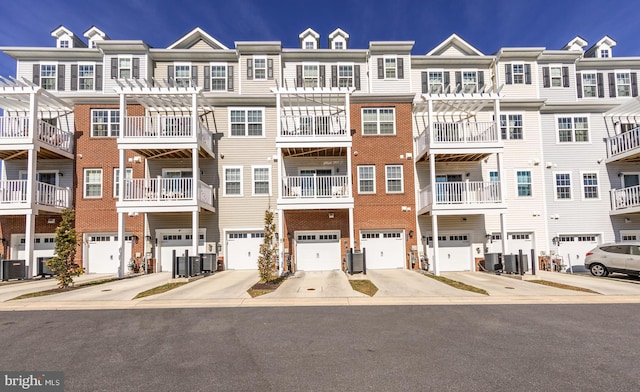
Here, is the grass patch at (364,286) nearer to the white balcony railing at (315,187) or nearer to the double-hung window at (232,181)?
the white balcony railing at (315,187)

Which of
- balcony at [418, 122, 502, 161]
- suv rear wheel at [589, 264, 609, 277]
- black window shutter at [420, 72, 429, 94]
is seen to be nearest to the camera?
suv rear wheel at [589, 264, 609, 277]

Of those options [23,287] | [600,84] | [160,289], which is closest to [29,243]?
[23,287]

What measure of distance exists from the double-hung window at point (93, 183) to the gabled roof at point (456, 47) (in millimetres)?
20777

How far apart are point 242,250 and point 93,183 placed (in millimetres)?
8668

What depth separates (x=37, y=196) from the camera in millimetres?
17469

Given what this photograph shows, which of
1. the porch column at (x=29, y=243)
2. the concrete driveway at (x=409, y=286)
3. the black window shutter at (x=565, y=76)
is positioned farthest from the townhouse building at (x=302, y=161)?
the concrete driveway at (x=409, y=286)

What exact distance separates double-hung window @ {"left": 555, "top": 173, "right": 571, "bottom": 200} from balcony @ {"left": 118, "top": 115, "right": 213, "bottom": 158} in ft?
62.9

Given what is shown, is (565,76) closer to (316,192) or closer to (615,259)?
(615,259)

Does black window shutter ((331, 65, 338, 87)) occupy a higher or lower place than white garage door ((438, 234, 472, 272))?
higher

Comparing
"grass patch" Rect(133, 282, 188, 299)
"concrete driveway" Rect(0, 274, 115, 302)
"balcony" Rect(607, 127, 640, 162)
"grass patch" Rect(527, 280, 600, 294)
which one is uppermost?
"balcony" Rect(607, 127, 640, 162)

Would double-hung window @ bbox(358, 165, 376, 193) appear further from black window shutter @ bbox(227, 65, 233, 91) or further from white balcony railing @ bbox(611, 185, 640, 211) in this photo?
white balcony railing @ bbox(611, 185, 640, 211)

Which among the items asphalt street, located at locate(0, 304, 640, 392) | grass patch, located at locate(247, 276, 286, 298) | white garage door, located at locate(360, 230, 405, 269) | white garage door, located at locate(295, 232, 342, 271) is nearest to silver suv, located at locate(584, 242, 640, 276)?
asphalt street, located at locate(0, 304, 640, 392)

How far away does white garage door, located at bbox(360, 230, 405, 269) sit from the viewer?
19.4 metres

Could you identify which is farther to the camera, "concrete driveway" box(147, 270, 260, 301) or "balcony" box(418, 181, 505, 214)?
"balcony" box(418, 181, 505, 214)
